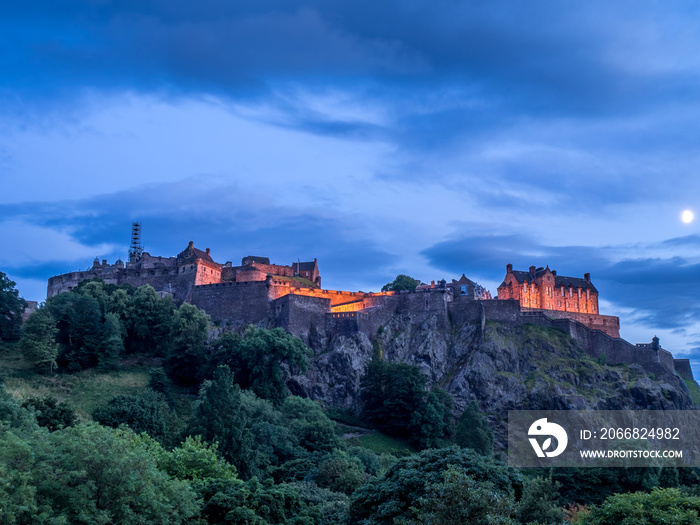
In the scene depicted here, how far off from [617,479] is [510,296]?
4629 centimetres

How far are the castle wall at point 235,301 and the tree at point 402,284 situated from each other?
2397cm

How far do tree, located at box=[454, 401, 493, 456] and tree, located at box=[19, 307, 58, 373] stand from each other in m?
37.7

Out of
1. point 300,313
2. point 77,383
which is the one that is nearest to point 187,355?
point 77,383

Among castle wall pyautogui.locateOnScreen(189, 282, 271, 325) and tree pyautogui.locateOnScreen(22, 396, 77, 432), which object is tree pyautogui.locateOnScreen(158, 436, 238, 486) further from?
castle wall pyautogui.locateOnScreen(189, 282, 271, 325)

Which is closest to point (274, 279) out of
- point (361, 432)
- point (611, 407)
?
point (361, 432)

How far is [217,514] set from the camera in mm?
36281

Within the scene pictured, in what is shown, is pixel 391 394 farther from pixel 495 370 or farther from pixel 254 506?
pixel 254 506

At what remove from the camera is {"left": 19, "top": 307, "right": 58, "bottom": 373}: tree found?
69.2m

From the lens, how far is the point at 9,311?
259ft

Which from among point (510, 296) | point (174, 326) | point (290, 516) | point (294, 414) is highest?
point (510, 296)

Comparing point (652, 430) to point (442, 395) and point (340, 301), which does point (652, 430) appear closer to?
point (442, 395)

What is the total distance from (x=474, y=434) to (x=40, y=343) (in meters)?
40.2

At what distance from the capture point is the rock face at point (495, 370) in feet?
268

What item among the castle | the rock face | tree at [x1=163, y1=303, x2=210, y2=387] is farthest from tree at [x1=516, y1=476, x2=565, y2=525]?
the castle
